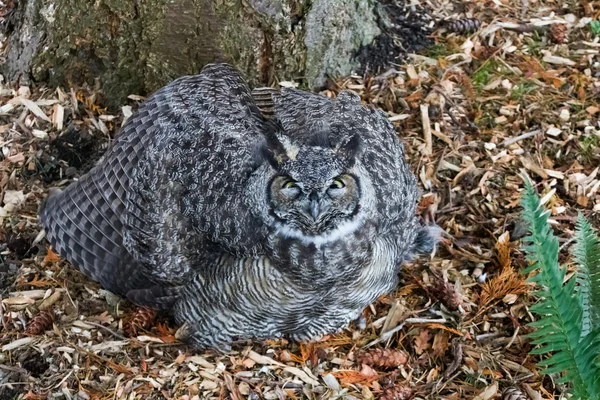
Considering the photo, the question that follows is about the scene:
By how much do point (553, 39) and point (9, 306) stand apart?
3574mm

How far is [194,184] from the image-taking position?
3.14 meters

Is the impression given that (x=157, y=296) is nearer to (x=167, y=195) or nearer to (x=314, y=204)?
(x=167, y=195)

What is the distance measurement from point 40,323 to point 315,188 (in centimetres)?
167

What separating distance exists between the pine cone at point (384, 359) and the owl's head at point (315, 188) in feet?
2.75

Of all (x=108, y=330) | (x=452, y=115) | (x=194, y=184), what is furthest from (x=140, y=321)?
(x=452, y=115)

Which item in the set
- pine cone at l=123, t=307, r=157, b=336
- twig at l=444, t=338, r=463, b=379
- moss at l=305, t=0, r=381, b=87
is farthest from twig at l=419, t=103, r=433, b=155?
pine cone at l=123, t=307, r=157, b=336

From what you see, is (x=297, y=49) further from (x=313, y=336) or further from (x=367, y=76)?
(x=313, y=336)

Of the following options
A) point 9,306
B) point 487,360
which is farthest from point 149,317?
point 487,360

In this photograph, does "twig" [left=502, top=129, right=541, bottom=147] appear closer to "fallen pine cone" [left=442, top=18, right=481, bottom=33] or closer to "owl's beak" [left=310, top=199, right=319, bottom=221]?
"fallen pine cone" [left=442, top=18, right=481, bottom=33]

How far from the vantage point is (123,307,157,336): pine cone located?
3.42 m

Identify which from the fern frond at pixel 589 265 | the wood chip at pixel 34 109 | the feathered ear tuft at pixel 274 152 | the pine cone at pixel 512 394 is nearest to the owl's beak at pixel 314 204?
the feathered ear tuft at pixel 274 152

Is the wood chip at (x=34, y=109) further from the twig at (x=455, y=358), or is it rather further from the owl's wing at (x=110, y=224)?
the twig at (x=455, y=358)

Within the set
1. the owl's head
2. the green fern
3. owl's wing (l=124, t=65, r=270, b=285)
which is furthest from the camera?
owl's wing (l=124, t=65, r=270, b=285)

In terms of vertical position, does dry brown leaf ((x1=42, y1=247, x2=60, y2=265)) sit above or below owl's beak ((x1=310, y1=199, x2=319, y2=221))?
below
